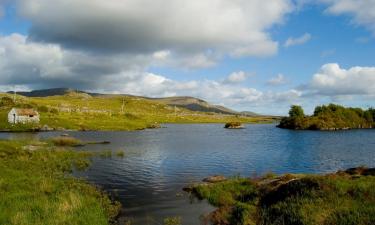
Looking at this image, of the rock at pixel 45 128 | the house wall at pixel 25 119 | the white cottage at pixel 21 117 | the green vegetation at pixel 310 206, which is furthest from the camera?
the white cottage at pixel 21 117

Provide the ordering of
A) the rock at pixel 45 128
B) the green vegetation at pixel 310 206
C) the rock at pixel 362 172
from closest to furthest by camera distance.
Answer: the green vegetation at pixel 310 206
the rock at pixel 362 172
the rock at pixel 45 128

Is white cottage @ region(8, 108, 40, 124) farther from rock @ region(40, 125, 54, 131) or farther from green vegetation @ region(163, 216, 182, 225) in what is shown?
green vegetation @ region(163, 216, 182, 225)

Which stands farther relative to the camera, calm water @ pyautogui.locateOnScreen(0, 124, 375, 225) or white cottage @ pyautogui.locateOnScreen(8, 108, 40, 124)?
white cottage @ pyautogui.locateOnScreen(8, 108, 40, 124)

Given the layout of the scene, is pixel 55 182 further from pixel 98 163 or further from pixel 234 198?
pixel 98 163

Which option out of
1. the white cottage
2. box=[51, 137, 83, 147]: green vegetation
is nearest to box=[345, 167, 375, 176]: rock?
box=[51, 137, 83, 147]: green vegetation

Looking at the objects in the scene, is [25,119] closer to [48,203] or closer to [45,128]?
[45,128]

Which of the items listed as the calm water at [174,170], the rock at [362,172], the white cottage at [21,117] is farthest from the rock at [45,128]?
the rock at [362,172]

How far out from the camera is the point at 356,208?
23.6 meters

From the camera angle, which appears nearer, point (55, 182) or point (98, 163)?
point (55, 182)

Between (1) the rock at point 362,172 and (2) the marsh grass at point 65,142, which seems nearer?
(1) the rock at point 362,172

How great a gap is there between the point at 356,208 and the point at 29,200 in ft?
79.2

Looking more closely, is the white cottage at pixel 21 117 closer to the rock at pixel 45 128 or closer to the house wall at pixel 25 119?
the house wall at pixel 25 119

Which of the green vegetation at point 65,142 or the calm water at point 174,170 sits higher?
the green vegetation at point 65,142

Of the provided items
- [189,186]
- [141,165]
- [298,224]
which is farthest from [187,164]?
[298,224]
